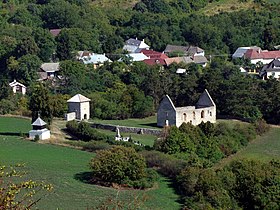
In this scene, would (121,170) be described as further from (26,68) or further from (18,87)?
(26,68)

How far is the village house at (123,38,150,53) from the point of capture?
189ft

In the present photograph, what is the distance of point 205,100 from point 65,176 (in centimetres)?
1356

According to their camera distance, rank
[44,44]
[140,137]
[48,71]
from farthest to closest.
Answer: [44,44], [48,71], [140,137]

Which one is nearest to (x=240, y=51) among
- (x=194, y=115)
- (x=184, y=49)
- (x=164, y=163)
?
(x=184, y=49)

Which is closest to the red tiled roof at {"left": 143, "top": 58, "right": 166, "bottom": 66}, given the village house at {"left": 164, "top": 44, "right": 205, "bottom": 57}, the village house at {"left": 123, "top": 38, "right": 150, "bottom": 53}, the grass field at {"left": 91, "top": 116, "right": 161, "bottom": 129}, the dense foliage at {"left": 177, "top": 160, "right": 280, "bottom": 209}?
the village house at {"left": 164, "top": 44, "right": 205, "bottom": 57}

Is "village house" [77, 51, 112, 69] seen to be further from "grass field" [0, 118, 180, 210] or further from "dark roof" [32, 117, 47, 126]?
"grass field" [0, 118, 180, 210]

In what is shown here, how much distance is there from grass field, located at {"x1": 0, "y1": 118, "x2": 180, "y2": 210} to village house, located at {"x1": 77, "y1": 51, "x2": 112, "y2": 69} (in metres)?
19.4

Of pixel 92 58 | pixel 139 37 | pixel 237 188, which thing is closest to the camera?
pixel 237 188

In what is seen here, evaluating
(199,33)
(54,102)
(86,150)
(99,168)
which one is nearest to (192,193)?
(99,168)

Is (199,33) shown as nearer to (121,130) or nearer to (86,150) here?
(121,130)

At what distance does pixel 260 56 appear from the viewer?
2080 inches

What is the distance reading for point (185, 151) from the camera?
28172mm

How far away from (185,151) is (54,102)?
9.22 m

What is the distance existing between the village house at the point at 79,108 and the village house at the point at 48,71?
34.8ft
